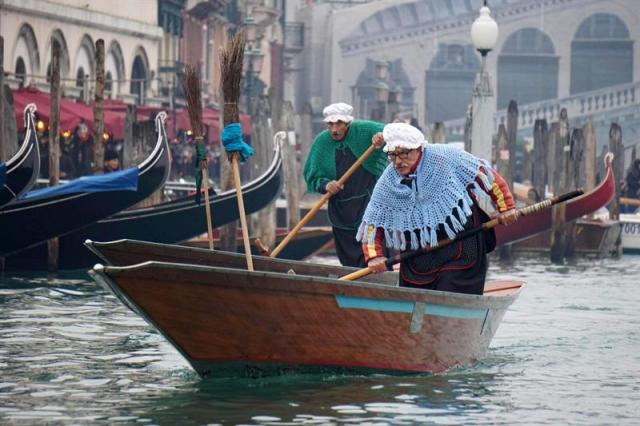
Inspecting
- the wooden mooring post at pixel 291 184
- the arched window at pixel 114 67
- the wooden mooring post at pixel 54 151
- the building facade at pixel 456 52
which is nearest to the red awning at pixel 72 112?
the wooden mooring post at pixel 291 184

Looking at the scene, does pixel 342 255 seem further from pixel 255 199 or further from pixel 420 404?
pixel 255 199

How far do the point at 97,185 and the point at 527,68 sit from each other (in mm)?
39964

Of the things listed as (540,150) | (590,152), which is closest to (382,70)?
(540,150)

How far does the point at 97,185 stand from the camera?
658 inches

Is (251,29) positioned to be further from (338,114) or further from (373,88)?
(338,114)

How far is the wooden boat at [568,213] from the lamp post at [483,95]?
3.59m

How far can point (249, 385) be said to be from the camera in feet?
32.5

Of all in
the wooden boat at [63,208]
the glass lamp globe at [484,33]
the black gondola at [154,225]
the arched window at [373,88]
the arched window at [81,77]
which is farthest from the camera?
the arched window at [373,88]

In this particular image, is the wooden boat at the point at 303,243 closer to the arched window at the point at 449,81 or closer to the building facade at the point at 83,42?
the building facade at the point at 83,42

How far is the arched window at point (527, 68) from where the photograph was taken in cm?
5531

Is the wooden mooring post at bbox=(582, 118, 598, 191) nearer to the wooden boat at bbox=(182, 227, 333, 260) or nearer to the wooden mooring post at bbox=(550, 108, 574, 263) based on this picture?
the wooden mooring post at bbox=(550, 108, 574, 263)

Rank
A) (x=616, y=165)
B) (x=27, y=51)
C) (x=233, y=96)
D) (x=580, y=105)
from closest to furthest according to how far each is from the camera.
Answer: (x=233, y=96) → (x=616, y=165) → (x=27, y=51) → (x=580, y=105)

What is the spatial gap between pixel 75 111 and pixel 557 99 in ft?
99.9

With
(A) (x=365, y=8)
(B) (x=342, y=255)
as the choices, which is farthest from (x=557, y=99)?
(B) (x=342, y=255)
